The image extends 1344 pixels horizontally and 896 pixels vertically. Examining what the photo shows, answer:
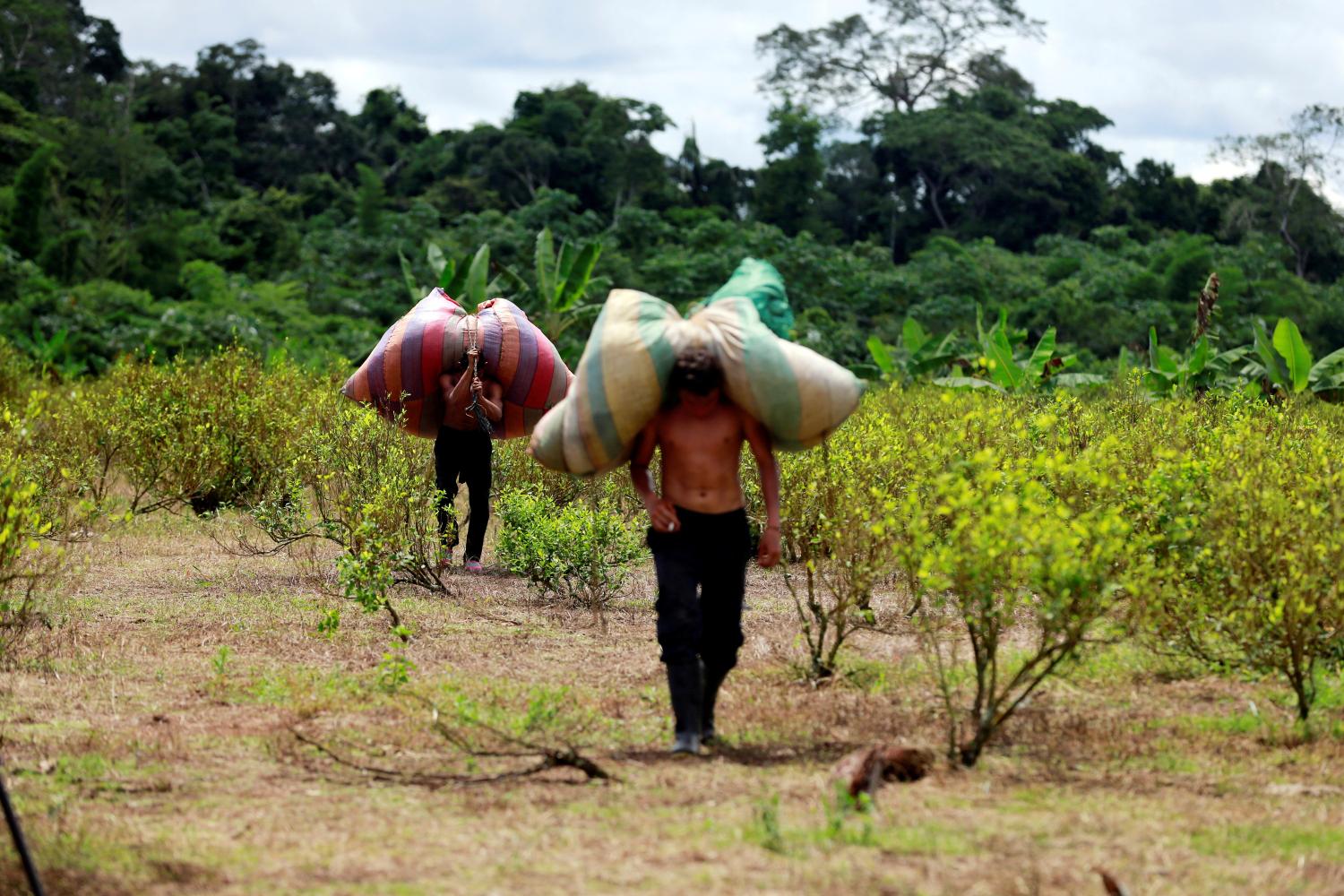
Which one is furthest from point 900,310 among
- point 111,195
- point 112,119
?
point 112,119

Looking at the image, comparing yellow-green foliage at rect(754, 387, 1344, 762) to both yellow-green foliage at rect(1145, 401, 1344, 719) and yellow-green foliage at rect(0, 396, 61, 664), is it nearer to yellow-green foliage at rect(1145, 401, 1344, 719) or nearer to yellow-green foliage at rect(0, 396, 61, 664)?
yellow-green foliage at rect(1145, 401, 1344, 719)

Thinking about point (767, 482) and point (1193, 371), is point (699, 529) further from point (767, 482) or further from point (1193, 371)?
point (1193, 371)

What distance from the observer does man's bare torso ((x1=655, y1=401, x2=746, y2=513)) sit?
213 inches

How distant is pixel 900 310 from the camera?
32844 mm

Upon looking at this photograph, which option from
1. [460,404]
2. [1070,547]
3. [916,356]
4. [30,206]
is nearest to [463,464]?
[460,404]

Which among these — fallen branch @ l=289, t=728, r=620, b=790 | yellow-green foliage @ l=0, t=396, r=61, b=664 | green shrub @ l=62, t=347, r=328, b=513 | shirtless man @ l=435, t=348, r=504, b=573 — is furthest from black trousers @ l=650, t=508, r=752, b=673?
green shrub @ l=62, t=347, r=328, b=513

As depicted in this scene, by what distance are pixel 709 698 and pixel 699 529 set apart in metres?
0.65

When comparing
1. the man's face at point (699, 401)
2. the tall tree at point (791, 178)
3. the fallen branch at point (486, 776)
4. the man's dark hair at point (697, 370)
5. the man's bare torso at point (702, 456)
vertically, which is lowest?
the fallen branch at point (486, 776)

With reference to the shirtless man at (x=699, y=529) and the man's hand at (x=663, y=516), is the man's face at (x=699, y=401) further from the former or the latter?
the man's hand at (x=663, y=516)

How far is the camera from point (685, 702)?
5293 millimetres

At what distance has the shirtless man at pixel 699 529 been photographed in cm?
530

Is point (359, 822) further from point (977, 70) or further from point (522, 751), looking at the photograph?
point (977, 70)

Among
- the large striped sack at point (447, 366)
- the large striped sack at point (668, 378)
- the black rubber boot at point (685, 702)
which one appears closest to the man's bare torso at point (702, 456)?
the large striped sack at point (668, 378)

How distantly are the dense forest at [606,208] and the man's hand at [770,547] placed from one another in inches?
614
